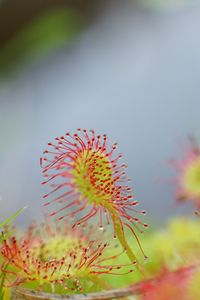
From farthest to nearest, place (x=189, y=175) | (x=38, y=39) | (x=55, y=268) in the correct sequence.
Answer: (x=38, y=39), (x=189, y=175), (x=55, y=268)

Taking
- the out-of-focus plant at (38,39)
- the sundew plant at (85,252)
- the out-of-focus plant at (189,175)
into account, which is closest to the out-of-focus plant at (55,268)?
the sundew plant at (85,252)

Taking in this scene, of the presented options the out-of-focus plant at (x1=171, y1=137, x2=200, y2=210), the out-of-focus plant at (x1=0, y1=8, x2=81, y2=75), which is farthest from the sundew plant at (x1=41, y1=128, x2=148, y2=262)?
the out-of-focus plant at (x1=0, y1=8, x2=81, y2=75)

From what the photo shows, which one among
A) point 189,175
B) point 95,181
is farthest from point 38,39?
point 95,181

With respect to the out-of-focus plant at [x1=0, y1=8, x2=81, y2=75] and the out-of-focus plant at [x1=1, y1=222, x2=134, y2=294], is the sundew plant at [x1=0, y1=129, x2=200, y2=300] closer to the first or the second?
the out-of-focus plant at [x1=1, y1=222, x2=134, y2=294]

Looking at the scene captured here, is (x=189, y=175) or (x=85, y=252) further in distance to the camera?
(x=189, y=175)

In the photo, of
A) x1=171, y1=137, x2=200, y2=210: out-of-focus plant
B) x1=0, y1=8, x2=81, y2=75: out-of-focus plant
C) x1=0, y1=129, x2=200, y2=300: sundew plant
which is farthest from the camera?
x1=0, y1=8, x2=81, y2=75: out-of-focus plant

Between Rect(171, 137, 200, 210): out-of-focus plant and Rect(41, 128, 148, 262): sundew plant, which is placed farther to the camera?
Rect(171, 137, 200, 210): out-of-focus plant

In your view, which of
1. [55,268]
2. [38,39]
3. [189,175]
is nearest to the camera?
[55,268]

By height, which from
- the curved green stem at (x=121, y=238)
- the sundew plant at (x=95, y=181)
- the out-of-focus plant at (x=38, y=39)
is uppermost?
the out-of-focus plant at (x=38, y=39)

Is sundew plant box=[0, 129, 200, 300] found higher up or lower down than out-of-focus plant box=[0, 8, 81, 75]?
lower down

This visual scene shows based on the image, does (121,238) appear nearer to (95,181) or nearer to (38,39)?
(95,181)

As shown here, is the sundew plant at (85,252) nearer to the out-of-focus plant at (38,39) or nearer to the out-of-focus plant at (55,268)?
the out-of-focus plant at (55,268)
